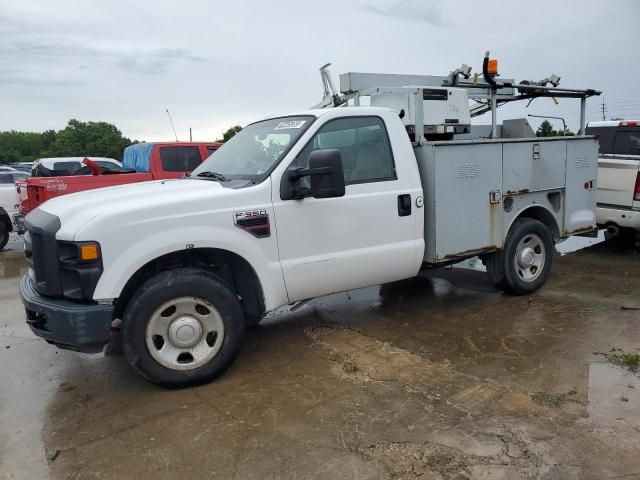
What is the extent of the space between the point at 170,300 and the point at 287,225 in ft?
3.43

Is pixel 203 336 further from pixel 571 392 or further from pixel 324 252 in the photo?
pixel 571 392

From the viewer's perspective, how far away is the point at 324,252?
14.5 ft

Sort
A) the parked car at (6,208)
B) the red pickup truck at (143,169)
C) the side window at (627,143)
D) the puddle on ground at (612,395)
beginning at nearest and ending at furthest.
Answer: the puddle on ground at (612,395), the red pickup truck at (143,169), the side window at (627,143), the parked car at (6,208)

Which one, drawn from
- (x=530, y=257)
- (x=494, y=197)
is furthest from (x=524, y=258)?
(x=494, y=197)

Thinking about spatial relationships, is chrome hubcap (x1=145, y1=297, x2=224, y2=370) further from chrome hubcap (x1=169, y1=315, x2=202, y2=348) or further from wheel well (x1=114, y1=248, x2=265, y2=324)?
wheel well (x1=114, y1=248, x2=265, y2=324)

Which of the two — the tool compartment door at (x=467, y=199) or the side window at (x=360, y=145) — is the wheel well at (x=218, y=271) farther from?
the tool compartment door at (x=467, y=199)

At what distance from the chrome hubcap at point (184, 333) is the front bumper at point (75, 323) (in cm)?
30

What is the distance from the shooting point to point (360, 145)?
4.71 meters

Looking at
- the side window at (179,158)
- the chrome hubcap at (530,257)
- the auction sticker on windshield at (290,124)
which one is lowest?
Answer: the chrome hubcap at (530,257)

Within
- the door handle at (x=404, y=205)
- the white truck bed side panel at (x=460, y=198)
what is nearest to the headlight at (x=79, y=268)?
the door handle at (x=404, y=205)

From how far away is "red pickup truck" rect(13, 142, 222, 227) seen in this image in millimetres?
8484

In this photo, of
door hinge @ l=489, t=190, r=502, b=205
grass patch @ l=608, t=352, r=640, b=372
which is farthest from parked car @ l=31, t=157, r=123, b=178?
grass patch @ l=608, t=352, r=640, b=372

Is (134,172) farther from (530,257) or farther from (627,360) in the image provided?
(627,360)

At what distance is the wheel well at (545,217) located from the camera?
6.06 metres
